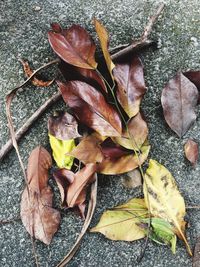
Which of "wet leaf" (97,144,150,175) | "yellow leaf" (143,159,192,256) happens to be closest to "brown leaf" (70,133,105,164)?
"wet leaf" (97,144,150,175)

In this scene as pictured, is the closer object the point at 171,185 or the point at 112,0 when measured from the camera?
the point at 171,185

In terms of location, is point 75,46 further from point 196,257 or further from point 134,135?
point 196,257

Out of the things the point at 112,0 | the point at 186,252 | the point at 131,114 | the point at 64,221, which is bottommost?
the point at 186,252

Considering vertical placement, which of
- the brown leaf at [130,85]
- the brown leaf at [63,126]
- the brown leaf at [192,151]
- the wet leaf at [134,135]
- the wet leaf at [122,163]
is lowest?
the brown leaf at [192,151]

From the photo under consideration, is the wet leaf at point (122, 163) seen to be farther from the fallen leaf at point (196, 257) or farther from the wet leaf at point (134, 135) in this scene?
the fallen leaf at point (196, 257)

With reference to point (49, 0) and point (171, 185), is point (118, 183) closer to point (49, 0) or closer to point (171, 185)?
point (171, 185)

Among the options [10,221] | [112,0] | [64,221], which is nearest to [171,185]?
[64,221]

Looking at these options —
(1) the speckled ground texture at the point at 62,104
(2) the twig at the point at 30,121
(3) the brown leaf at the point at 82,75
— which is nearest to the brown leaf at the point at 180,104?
(1) the speckled ground texture at the point at 62,104
